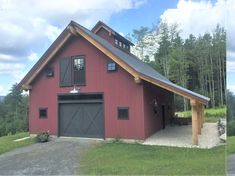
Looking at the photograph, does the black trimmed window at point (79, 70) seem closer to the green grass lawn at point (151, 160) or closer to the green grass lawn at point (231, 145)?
the green grass lawn at point (151, 160)

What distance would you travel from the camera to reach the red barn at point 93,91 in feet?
36.2

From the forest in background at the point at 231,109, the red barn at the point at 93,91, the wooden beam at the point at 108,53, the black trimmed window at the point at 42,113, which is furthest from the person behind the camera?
the black trimmed window at the point at 42,113

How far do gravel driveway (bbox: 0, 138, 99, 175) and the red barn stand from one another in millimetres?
1040

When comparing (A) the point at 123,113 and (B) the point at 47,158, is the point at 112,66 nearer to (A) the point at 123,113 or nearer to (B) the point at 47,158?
(A) the point at 123,113

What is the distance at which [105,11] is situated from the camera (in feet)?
22.1

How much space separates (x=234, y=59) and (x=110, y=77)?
24.4 feet

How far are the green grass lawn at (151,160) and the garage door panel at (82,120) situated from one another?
5.73 ft

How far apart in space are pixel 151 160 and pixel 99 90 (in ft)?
15.0

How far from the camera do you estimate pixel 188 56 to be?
8.59 m

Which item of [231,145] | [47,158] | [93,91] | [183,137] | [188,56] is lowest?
[47,158]

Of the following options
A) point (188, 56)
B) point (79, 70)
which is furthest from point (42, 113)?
point (188, 56)

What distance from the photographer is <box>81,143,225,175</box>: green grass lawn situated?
6.51 meters

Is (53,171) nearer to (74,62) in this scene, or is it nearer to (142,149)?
(142,149)

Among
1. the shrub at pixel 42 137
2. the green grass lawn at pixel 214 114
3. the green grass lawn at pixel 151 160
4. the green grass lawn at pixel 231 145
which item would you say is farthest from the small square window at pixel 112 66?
the green grass lawn at pixel 231 145
